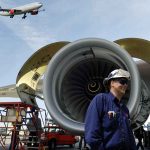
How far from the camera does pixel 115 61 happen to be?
6195 millimetres

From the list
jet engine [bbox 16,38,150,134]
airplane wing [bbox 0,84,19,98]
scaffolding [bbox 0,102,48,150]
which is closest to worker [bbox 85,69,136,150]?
jet engine [bbox 16,38,150,134]

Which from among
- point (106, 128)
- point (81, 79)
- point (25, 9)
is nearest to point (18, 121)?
point (81, 79)

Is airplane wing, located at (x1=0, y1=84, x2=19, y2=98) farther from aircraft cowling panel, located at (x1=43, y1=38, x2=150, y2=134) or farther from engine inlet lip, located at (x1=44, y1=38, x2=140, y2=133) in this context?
engine inlet lip, located at (x1=44, y1=38, x2=140, y2=133)

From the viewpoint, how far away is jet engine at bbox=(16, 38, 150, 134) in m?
5.53

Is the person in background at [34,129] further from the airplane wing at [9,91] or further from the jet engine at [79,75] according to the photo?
the jet engine at [79,75]

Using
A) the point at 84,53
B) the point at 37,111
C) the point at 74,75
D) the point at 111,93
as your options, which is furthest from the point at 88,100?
the point at 37,111

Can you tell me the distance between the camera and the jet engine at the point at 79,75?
553cm

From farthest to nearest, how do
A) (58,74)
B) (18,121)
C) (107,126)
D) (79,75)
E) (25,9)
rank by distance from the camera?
(25,9) < (18,121) < (79,75) < (58,74) < (107,126)

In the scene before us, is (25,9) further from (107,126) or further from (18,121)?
(107,126)

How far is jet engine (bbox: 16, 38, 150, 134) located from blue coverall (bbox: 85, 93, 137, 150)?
8.46 ft

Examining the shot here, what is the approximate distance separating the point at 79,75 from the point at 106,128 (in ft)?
12.9

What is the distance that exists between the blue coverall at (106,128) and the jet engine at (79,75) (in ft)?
8.46

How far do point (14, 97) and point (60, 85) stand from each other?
610 cm

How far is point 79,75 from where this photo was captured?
6.63 m
